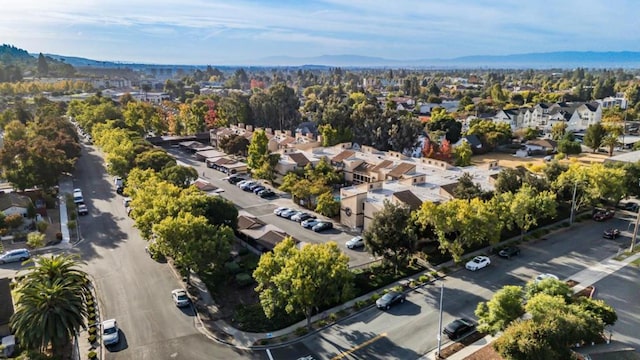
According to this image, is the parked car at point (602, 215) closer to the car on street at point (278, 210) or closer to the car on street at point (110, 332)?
the car on street at point (278, 210)

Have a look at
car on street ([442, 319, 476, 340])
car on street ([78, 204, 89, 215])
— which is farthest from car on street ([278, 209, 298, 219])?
car on street ([442, 319, 476, 340])

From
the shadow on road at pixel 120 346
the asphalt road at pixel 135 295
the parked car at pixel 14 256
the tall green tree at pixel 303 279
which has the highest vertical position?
the tall green tree at pixel 303 279

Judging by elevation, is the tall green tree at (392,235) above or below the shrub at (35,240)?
above

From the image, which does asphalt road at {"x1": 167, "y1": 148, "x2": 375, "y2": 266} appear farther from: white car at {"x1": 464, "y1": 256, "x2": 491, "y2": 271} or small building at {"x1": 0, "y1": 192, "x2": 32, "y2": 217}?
small building at {"x1": 0, "y1": 192, "x2": 32, "y2": 217}

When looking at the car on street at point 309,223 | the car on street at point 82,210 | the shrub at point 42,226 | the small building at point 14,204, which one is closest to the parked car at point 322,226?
the car on street at point 309,223

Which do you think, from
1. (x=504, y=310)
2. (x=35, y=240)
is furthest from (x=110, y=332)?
(x=504, y=310)

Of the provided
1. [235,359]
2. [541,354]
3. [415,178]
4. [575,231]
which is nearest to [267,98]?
[415,178]
